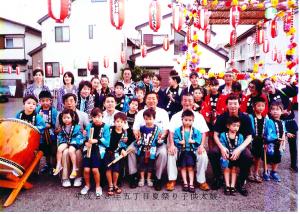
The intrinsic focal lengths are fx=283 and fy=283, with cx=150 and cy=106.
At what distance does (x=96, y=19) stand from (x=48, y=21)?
11.5ft

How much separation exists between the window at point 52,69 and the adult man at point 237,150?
18725mm

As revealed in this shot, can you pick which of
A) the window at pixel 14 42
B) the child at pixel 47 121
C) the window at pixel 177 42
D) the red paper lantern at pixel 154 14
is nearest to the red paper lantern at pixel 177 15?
the red paper lantern at pixel 154 14

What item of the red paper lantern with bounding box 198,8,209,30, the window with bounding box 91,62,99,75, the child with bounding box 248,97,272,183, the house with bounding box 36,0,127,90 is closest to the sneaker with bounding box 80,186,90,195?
the child with bounding box 248,97,272,183

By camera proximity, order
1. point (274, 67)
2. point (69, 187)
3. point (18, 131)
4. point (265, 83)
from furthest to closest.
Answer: point (274, 67) < point (265, 83) < point (69, 187) < point (18, 131)

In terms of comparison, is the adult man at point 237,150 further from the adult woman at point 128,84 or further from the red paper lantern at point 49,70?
the red paper lantern at point 49,70

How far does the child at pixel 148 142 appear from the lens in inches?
164

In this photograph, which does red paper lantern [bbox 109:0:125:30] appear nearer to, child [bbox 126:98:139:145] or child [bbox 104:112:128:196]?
child [bbox 126:98:139:145]

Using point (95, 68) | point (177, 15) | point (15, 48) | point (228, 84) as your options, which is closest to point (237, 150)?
point (228, 84)

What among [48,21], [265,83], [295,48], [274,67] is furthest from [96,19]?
[265,83]

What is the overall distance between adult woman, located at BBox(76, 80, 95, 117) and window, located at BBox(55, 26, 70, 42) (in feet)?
54.7

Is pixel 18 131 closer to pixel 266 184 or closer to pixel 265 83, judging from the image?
pixel 266 184

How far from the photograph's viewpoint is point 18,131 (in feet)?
12.7

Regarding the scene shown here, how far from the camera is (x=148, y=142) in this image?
4176mm

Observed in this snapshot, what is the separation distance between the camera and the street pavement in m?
3.57
